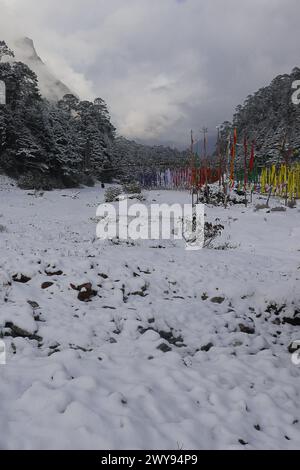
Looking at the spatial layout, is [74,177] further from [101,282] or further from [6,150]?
[101,282]

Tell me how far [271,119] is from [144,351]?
107339mm

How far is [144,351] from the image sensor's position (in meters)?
5.48

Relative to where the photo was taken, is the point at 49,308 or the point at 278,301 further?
the point at 278,301

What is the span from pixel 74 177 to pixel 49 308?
39.7 m

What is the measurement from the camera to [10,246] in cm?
1047

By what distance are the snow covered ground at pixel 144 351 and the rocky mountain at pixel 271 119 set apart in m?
68.1

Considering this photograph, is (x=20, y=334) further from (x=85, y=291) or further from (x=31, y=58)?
(x=31, y=58)

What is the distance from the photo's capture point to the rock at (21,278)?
7.73m

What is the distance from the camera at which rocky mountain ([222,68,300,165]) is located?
7825 centimetres

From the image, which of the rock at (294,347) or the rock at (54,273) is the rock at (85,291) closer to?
the rock at (54,273)

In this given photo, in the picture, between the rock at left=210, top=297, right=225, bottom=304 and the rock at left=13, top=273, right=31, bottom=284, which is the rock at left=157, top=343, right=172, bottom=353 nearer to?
the rock at left=210, top=297, right=225, bottom=304

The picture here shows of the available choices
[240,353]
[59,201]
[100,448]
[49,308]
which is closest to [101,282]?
[49,308]

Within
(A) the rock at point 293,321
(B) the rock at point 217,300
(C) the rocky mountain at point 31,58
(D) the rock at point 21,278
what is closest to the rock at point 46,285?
(D) the rock at point 21,278

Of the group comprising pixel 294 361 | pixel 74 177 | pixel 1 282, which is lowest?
pixel 294 361
